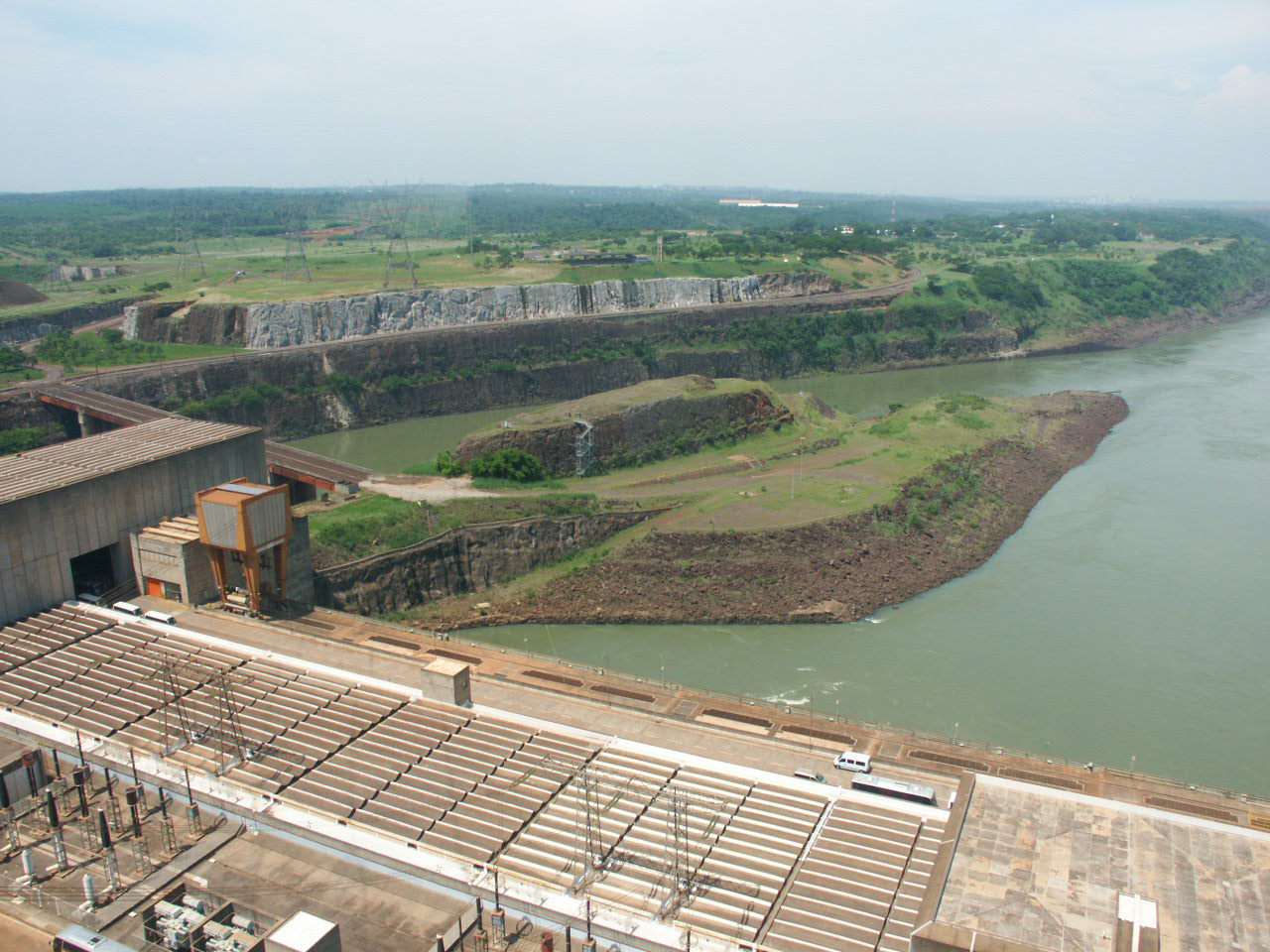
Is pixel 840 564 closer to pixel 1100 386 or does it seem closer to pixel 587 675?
pixel 587 675

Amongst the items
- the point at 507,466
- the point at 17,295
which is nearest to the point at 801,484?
the point at 507,466

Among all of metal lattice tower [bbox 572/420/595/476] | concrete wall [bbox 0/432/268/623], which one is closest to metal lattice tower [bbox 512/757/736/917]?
concrete wall [bbox 0/432/268/623]

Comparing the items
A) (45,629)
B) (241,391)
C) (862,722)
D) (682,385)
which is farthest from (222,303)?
(862,722)

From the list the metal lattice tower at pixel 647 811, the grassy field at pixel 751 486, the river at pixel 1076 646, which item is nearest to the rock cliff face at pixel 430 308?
the grassy field at pixel 751 486

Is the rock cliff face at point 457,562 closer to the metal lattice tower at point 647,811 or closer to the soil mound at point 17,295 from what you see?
the metal lattice tower at point 647,811

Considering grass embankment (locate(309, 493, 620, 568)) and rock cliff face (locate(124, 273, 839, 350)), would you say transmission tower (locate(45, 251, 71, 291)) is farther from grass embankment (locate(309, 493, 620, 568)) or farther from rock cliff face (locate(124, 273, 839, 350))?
grass embankment (locate(309, 493, 620, 568))
